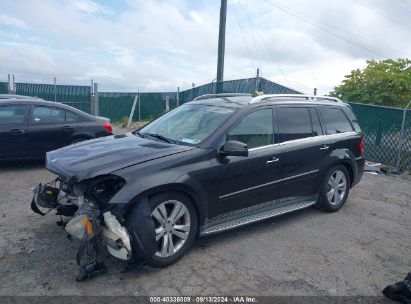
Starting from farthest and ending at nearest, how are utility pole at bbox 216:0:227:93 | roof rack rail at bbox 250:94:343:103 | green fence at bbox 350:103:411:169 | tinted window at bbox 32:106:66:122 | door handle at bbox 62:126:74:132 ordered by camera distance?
utility pole at bbox 216:0:227:93, green fence at bbox 350:103:411:169, door handle at bbox 62:126:74:132, tinted window at bbox 32:106:66:122, roof rack rail at bbox 250:94:343:103

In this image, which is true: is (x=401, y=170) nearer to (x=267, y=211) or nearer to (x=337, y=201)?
(x=337, y=201)

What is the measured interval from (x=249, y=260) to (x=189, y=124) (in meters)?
1.81

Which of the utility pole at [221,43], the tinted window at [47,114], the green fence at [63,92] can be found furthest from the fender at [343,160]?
the green fence at [63,92]

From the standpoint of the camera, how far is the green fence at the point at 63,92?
19094 mm

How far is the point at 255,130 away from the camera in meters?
5.00

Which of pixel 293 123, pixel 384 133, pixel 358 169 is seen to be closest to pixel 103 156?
pixel 293 123

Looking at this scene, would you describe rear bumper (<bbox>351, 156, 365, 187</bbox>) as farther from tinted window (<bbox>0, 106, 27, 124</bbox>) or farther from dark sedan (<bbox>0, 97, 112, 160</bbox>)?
tinted window (<bbox>0, 106, 27, 124</bbox>)

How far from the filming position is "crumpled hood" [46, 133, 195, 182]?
12.9 feet

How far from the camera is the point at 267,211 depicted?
5.09m

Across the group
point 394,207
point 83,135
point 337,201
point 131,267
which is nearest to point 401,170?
point 394,207

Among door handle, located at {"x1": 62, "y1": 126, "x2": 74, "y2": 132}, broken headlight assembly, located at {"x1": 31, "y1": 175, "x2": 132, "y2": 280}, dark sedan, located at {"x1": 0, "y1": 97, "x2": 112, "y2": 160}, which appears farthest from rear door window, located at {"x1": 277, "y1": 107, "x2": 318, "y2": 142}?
door handle, located at {"x1": 62, "y1": 126, "x2": 74, "y2": 132}

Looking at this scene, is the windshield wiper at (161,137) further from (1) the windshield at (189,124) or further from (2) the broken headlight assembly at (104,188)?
(2) the broken headlight assembly at (104,188)

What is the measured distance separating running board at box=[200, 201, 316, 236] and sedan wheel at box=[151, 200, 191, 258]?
0.97 ft

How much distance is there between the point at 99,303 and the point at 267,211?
243cm
